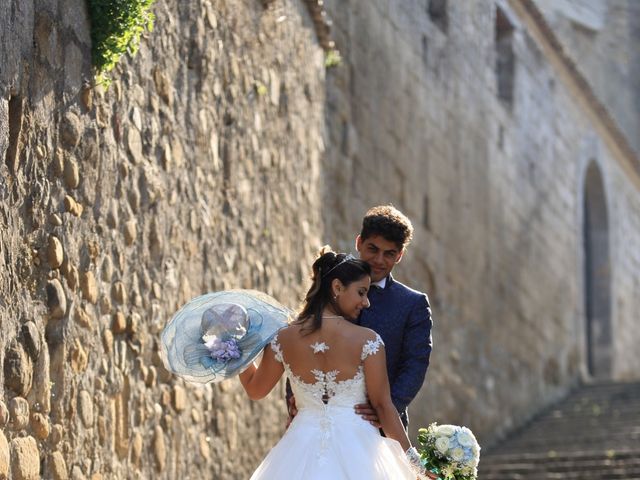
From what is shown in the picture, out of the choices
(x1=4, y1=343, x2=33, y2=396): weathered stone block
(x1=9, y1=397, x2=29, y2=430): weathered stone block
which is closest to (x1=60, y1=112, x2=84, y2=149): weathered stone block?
(x1=4, y1=343, x2=33, y2=396): weathered stone block

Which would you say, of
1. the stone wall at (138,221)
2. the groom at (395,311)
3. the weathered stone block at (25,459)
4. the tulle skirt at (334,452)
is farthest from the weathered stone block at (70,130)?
the tulle skirt at (334,452)

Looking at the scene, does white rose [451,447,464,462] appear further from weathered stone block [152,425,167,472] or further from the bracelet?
weathered stone block [152,425,167,472]

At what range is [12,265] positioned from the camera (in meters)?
5.57

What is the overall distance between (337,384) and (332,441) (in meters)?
0.20

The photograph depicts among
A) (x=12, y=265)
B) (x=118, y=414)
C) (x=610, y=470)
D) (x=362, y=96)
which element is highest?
(x=362, y=96)

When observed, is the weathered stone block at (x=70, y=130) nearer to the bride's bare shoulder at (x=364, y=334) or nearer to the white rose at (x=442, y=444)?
the bride's bare shoulder at (x=364, y=334)

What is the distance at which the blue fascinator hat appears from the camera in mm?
5441

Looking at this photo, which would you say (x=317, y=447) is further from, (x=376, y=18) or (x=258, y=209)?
(x=376, y=18)

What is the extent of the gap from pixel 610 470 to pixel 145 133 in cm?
562

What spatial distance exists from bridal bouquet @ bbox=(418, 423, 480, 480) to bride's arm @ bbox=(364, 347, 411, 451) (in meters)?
0.15

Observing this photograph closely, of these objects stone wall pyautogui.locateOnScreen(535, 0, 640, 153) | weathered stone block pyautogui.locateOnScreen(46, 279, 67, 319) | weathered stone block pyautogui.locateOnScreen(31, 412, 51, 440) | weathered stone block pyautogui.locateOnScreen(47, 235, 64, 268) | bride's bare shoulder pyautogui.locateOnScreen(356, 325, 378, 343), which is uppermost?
stone wall pyautogui.locateOnScreen(535, 0, 640, 153)

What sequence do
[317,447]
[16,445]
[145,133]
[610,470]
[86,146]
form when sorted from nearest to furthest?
[317,447], [16,445], [86,146], [145,133], [610,470]

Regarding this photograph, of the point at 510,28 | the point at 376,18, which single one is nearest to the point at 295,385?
the point at 376,18

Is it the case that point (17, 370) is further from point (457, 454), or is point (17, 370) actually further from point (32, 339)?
point (457, 454)
